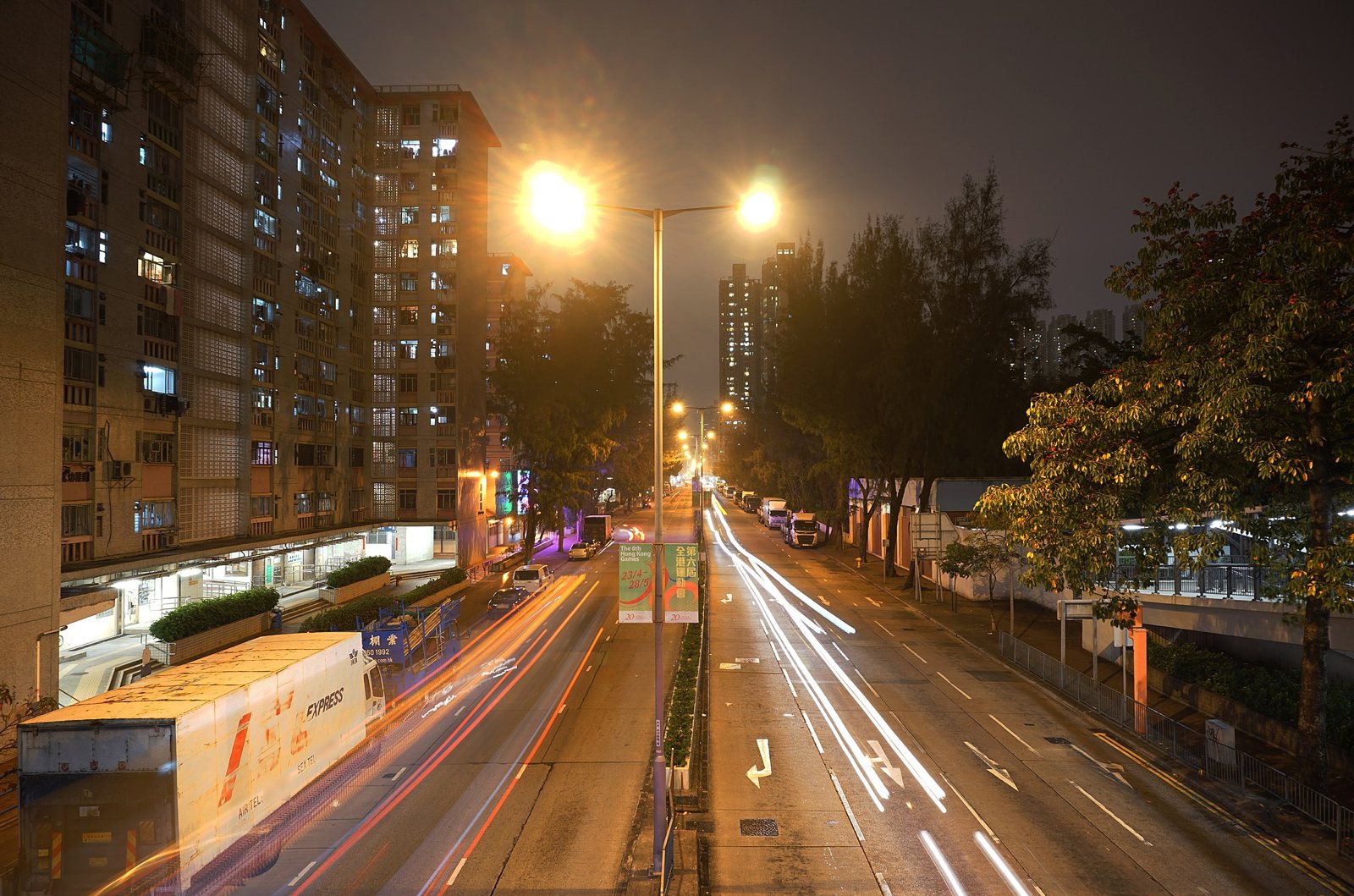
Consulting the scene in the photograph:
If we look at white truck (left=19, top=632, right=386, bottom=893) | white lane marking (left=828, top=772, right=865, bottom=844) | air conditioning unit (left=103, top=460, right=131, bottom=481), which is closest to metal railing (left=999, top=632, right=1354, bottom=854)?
white lane marking (left=828, top=772, right=865, bottom=844)

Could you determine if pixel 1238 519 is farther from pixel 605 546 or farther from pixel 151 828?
pixel 605 546

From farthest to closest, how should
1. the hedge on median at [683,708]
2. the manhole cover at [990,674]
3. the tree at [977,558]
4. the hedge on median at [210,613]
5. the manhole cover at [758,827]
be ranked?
the tree at [977,558], the hedge on median at [210,613], the manhole cover at [990,674], the hedge on median at [683,708], the manhole cover at [758,827]

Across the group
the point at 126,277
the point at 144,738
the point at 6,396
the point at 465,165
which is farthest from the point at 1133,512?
the point at 465,165

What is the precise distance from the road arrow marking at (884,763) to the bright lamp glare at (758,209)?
11990mm

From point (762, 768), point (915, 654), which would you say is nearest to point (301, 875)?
point (762, 768)

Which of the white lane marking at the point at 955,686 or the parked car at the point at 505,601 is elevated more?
the parked car at the point at 505,601

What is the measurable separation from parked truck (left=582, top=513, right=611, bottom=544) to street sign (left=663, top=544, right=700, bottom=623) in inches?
2014

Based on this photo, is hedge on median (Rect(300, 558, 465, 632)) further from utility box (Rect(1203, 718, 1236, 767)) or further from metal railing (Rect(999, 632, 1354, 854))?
utility box (Rect(1203, 718, 1236, 767))

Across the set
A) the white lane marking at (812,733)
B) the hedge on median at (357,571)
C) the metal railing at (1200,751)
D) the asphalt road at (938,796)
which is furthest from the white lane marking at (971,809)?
the hedge on median at (357,571)

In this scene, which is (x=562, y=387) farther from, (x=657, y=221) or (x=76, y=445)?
(x=657, y=221)

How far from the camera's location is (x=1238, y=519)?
15.1 m

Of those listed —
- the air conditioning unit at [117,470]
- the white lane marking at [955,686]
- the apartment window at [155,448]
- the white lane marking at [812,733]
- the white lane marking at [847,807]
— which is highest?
the apartment window at [155,448]

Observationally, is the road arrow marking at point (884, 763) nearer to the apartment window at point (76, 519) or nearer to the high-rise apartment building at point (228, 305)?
the high-rise apartment building at point (228, 305)

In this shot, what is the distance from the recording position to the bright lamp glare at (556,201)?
1327 cm
